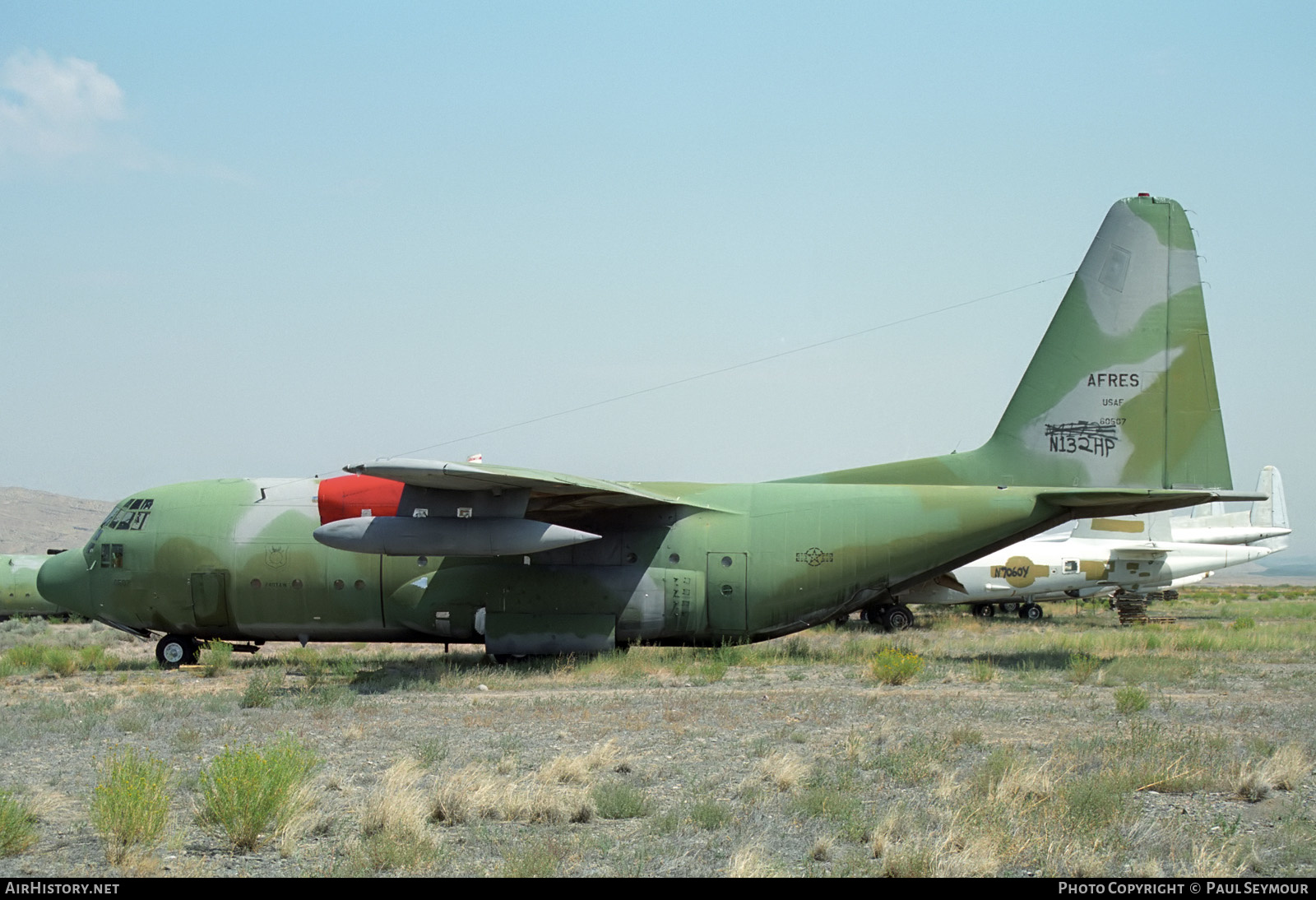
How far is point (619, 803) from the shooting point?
29.3 feet

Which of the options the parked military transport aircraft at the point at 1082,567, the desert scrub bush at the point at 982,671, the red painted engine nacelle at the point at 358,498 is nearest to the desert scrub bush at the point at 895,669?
the desert scrub bush at the point at 982,671

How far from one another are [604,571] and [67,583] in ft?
32.5

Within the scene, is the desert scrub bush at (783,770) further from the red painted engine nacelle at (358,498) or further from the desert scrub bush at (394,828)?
the red painted engine nacelle at (358,498)

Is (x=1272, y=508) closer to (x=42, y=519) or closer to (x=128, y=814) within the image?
(x=128, y=814)

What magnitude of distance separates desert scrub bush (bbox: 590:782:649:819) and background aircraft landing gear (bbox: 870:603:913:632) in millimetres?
24340

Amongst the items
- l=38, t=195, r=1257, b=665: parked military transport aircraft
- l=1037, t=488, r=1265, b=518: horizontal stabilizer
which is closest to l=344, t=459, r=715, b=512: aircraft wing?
l=38, t=195, r=1257, b=665: parked military transport aircraft

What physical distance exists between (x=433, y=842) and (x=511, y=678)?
362 inches

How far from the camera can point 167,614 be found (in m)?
19.2

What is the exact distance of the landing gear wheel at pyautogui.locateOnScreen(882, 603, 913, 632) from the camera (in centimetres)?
3262

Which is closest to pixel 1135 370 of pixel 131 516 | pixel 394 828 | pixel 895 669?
pixel 895 669

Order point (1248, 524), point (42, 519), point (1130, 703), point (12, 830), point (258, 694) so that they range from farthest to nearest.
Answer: point (42, 519)
point (1248, 524)
point (258, 694)
point (1130, 703)
point (12, 830)

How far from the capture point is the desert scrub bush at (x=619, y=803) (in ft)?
29.0
